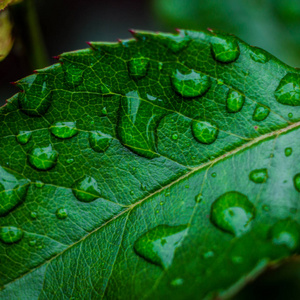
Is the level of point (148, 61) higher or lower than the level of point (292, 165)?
higher

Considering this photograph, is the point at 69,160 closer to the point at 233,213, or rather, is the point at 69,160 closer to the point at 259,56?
the point at 233,213

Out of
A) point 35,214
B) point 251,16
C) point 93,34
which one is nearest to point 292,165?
point 35,214

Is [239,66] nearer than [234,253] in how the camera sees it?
No

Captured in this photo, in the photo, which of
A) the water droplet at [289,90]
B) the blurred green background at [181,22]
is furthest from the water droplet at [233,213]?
the blurred green background at [181,22]

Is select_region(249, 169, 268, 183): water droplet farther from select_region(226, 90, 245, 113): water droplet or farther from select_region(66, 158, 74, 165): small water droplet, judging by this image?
select_region(66, 158, 74, 165): small water droplet

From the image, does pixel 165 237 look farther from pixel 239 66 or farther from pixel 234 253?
pixel 239 66

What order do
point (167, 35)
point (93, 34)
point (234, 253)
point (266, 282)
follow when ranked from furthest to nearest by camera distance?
point (93, 34) < point (266, 282) < point (167, 35) < point (234, 253)
